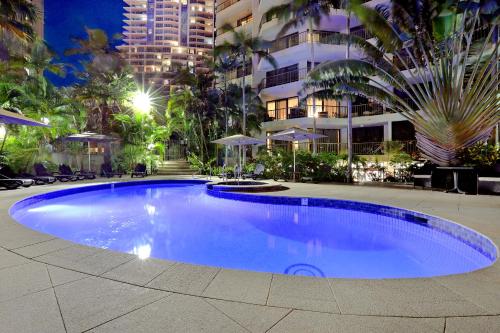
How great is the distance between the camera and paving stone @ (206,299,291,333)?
217 centimetres

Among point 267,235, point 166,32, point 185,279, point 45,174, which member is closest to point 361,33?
point 267,235

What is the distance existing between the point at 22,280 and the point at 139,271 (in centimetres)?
110

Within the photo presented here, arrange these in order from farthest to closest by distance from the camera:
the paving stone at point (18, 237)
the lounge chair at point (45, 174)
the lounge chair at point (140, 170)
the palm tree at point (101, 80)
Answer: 1. the palm tree at point (101, 80)
2. the lounge chair at point (140, 170)
3. the lounge chair at point (45, 174)
4. the paving stone at point (18, 237)

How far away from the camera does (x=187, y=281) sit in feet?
9.56

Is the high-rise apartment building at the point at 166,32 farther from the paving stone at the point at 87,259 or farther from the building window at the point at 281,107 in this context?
the paving stone at the point at 87,259

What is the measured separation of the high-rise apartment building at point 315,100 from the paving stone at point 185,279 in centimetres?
1929

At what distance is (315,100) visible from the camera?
23.5 meters

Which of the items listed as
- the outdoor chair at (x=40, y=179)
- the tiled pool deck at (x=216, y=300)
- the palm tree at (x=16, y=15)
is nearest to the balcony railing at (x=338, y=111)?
the outdoor chair at (x=40, y=179)

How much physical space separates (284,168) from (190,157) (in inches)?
351

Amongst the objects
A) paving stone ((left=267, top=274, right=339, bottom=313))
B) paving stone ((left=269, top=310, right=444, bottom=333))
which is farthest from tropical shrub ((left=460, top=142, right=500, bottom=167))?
paving stone ((left=269, top=310, right=444, bottom=333))

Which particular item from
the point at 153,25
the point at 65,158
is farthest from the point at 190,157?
the point at 153,25

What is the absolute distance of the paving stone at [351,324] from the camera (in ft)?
6.91

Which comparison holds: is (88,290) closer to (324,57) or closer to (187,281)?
(187,281)

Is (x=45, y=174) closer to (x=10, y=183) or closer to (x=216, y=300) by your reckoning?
(x=10, y=183)
